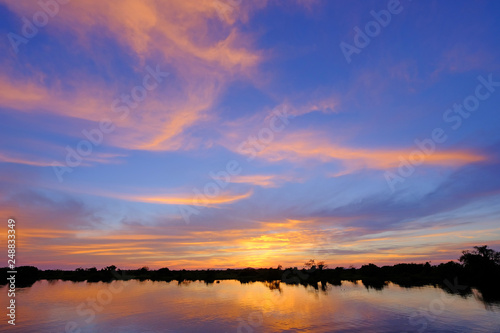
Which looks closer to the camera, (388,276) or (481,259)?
(481,259)

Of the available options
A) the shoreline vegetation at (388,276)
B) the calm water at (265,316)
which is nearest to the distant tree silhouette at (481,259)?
the shoreline vegetation at (388,276)

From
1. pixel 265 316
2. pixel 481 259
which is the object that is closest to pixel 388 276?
pixel 481 259

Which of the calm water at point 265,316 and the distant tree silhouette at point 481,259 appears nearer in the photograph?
the calm water at point 265,316

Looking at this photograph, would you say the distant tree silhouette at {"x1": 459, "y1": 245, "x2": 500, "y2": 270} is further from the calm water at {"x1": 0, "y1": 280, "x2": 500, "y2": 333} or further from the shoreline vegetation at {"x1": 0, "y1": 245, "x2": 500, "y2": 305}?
the calm water at {"x1": 0, "y1": 280, "x2": 500, "y2": 333}

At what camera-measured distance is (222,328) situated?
35.6 meters

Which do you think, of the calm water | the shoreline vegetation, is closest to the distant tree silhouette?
the shoreline vegetation

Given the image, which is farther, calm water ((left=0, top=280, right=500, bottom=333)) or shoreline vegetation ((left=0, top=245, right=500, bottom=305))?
shoreline vegetation ((left=0, top=245, right=500, bottom=305))

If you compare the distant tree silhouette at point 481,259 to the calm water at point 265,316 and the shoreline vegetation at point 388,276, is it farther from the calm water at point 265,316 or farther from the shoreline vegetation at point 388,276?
the calm water at point 265,316

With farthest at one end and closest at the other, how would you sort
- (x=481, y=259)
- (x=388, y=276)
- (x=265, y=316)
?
1. (x=388, y=276)
2. (x=481, y=259)
3. (x=265, y=316)

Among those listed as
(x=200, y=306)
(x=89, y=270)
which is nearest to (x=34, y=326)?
(x=200, y=306)

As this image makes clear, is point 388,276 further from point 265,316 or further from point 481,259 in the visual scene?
point 265,316

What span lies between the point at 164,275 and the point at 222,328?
12794 centimetres

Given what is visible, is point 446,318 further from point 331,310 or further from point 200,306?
point 200,306

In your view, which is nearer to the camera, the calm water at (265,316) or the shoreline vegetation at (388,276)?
the calm water at (265,316)
